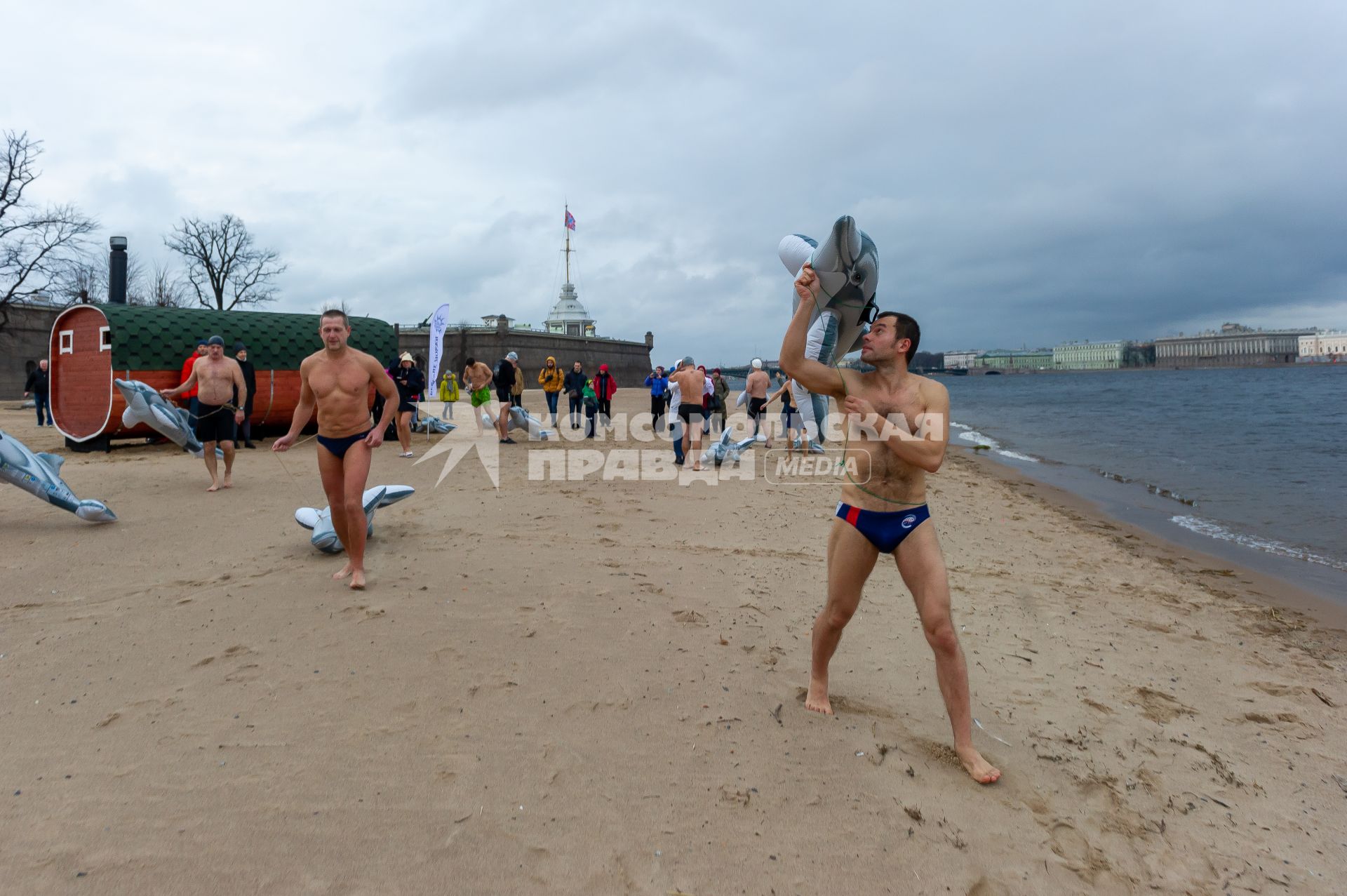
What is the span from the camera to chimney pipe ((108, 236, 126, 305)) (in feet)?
66.3

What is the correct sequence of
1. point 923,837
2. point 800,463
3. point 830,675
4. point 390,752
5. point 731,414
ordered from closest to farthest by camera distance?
point 923,837, point 390,752, point 830,675, point 800,463, point 731,414

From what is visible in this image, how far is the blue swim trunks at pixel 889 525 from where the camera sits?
10.1 ft

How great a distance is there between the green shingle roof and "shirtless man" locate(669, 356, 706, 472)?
7296mm

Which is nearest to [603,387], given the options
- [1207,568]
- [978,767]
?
[1207,568]

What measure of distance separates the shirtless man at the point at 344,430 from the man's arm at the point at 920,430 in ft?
11.0

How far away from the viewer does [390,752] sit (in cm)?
292

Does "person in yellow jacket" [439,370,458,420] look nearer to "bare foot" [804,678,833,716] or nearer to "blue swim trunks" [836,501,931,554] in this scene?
"bare foot" [804,678,833,716]

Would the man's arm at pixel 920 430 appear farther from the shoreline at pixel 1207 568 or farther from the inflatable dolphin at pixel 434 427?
the inflatable dolphin at pixel 434 427

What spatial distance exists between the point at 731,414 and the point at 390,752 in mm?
24597

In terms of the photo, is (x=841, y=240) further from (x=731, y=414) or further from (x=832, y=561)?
(x=731, y=414)

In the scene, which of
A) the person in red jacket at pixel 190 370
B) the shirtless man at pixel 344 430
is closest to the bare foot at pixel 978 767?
the shirtless man at pixel 344 430

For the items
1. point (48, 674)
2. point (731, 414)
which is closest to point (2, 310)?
point (731, 414)

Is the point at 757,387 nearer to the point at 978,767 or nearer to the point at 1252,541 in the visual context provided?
the point at 1252,541

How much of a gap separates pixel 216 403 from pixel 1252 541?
12.5 metres
